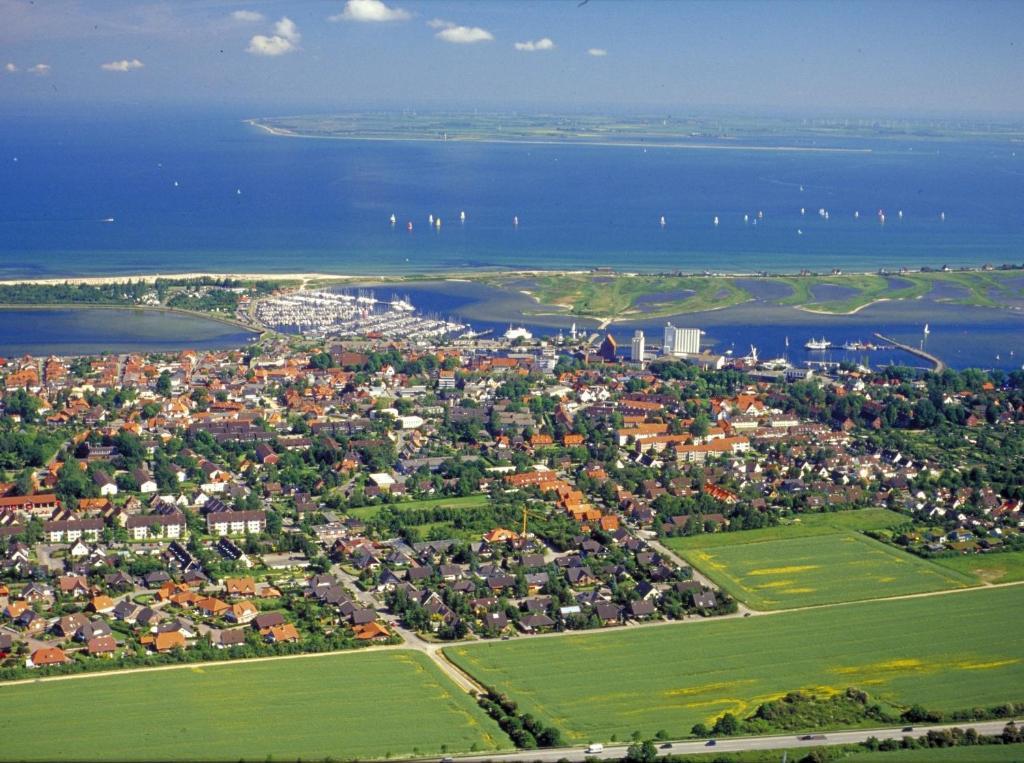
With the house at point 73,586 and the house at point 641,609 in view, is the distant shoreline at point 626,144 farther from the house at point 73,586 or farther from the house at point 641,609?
the house at point 73,586

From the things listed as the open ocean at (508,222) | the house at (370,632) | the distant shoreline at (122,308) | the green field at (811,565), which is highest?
the open ocean at (508,222)

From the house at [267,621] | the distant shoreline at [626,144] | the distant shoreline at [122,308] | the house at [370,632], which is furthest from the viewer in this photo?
the distant shoreline at [626,144]

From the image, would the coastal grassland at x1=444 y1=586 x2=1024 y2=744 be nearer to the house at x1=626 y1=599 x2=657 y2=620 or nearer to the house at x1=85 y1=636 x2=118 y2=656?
the house at x1=626 y1=599 x2=657 y2=620

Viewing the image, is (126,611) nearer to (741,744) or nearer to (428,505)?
(428,505)

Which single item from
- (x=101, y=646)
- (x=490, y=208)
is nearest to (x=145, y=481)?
(x=101, y=646)

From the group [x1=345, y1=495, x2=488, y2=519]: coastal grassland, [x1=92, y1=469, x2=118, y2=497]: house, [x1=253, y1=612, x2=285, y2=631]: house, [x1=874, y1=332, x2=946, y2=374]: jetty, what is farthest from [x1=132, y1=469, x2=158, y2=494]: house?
[x1=874, y1=332, x2=946, y2=374]: jetty

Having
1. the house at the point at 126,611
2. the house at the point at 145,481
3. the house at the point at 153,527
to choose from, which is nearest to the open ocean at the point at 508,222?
the house at the point at 145,481

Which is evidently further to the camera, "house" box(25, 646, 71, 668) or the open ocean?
the open ocean
